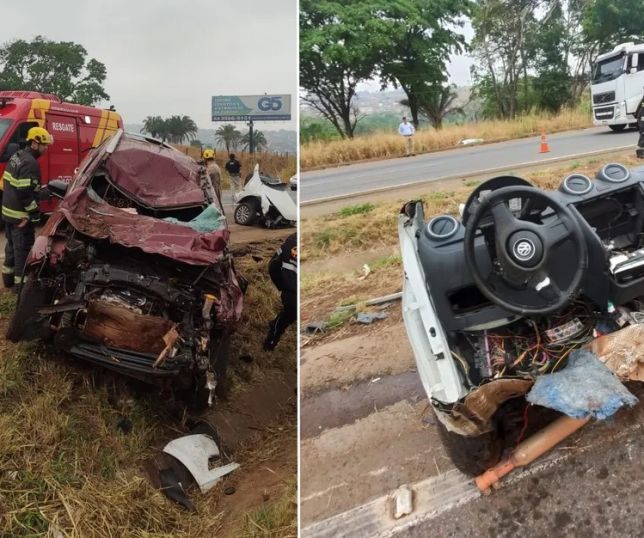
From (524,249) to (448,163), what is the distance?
8690 millimetres

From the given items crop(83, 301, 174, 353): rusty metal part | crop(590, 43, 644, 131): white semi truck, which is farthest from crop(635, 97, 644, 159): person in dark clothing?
crop(83, 301, 174, 353): rusty metal part

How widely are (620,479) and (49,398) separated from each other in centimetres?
303

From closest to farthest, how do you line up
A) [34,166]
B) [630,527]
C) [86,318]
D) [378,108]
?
[630,527]
[86,318]
[34,166]
[378,108]

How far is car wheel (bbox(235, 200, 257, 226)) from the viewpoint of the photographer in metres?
8.99

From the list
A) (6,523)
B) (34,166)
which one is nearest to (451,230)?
(6,523)

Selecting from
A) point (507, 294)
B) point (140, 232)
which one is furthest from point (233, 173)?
point (507, 294)

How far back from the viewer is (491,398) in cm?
232

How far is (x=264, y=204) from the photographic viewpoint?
8820 millimetres

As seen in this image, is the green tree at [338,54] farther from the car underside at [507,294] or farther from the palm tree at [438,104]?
the car underside at [507,294]

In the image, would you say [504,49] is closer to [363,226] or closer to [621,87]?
[621,87]

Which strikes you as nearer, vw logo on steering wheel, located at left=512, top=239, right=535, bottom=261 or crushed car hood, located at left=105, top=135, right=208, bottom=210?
vw logo on steering wheel, located at left=512, top=239, right=535, bottom=261

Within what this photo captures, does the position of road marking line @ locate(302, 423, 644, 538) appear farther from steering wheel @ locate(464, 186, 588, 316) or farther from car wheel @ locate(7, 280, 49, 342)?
car wheel @ locate(7, 280, 49, 342)

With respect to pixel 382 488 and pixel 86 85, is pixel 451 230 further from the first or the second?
pixel 86 85

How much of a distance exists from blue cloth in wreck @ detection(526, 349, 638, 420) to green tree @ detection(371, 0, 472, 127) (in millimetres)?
11622
